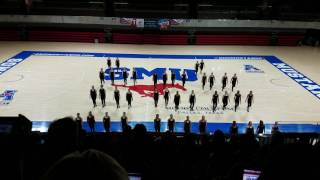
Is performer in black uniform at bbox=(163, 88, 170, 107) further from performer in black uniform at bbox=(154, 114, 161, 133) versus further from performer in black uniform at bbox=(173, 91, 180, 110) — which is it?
performer in black uniform at bbox=(154, 114, 161, 133)

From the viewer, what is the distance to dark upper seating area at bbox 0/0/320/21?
29.9 metres

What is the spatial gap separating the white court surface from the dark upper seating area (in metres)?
4.66

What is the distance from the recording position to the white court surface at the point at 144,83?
563 inches

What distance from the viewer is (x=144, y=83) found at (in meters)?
18.2

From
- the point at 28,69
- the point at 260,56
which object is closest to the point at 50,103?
the point at 28,69

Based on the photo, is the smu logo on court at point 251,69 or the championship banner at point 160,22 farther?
the championship banner at point 160,22

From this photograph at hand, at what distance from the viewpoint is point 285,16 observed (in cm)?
3072

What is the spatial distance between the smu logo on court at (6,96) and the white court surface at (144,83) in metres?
0.23

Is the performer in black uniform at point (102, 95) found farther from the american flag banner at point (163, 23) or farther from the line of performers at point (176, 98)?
the american flag banner at point (163, 23)

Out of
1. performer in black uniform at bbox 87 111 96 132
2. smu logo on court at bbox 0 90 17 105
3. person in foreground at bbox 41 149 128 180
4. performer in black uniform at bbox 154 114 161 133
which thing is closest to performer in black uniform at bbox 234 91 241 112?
performer in black uniform at bbox 154 114 161 133

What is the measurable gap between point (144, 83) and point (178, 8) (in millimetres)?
15516

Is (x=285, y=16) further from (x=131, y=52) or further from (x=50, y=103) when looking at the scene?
(x=50, y=103)

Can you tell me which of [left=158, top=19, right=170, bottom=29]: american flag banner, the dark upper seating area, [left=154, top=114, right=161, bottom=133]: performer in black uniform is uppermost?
the dark upper seating area

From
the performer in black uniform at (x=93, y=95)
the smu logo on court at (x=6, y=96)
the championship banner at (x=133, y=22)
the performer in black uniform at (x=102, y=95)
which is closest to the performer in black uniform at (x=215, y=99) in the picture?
the performer in black uniform at (x=102, y=95)
